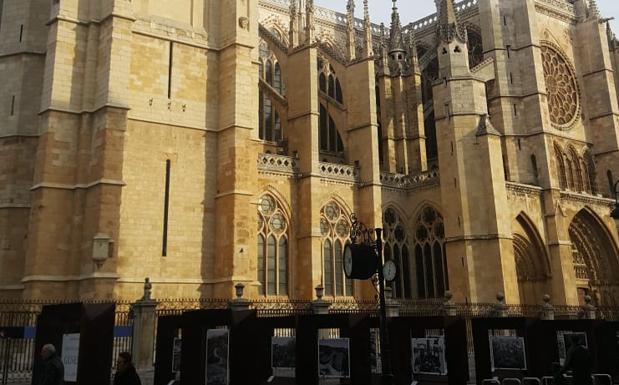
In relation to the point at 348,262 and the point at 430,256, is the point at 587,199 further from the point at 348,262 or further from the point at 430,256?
the point at 348,262

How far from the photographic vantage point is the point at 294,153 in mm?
24469

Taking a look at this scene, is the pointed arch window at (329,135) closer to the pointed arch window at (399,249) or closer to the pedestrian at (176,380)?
the pointed arch window at (399,249)

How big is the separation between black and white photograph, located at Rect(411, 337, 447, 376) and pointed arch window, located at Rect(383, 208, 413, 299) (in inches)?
563

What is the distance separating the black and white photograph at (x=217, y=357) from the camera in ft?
32.1

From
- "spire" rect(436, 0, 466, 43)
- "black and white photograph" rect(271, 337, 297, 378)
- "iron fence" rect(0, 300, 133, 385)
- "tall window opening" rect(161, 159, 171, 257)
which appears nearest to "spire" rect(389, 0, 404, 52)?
"spire" rect(436, 0, 466, 43)

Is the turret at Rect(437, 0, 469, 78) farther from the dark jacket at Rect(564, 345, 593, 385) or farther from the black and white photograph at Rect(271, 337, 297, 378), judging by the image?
the dark jacket at Rect(564, 345, 593, 385)

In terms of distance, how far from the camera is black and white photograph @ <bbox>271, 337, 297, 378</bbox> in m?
10.9

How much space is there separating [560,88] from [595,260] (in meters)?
8.91

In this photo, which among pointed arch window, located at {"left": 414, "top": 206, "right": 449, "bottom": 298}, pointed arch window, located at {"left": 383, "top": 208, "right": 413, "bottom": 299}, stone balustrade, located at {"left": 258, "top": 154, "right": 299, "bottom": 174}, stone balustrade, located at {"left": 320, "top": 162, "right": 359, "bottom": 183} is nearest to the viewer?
stone balustrade, located at {"left": 258, "top": 154, "right": 299, "bottom": 174}

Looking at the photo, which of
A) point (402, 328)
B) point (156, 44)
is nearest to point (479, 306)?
point (402, 328)

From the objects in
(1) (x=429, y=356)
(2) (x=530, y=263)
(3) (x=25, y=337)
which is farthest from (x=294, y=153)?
(1) (x=429, y=356)

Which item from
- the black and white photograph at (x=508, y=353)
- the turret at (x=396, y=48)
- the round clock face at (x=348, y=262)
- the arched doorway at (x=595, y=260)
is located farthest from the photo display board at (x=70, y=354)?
the arched doorway at (x=595, y=260)

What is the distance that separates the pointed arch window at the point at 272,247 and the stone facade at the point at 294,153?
0.06 m

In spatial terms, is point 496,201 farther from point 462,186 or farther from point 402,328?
point 402,328
